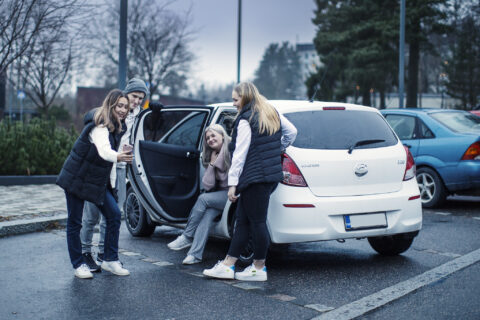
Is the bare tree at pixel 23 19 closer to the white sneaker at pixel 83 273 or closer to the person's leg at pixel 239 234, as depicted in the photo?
the white sneaker at pixel 83 273

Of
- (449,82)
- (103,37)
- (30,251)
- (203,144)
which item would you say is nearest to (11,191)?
(30,251)

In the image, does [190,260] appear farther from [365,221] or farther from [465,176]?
[465,176]

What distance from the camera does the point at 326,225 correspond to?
543 centimetres

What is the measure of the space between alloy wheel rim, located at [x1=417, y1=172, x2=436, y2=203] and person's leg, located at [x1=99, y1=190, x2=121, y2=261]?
5.95 m

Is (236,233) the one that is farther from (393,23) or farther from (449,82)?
(449,82)

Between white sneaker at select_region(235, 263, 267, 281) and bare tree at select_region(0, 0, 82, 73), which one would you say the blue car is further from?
bare tree at select_region(0, 0, 82, 73)

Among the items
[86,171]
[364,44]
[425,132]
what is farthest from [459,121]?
A: [364,44]

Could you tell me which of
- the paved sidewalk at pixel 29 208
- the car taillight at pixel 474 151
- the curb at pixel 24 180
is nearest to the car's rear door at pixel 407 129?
the car taillight at pixel 474 151

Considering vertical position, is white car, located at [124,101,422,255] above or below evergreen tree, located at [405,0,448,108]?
below

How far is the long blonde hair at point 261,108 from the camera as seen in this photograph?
17.2ft

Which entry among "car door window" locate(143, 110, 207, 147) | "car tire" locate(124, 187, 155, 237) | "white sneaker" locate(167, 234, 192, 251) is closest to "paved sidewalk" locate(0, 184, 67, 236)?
"car tire" locate(124, 187, 155, 237)

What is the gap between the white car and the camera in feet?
17.9

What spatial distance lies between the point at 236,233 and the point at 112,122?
4.76 feet

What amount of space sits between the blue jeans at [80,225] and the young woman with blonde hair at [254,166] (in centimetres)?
96
